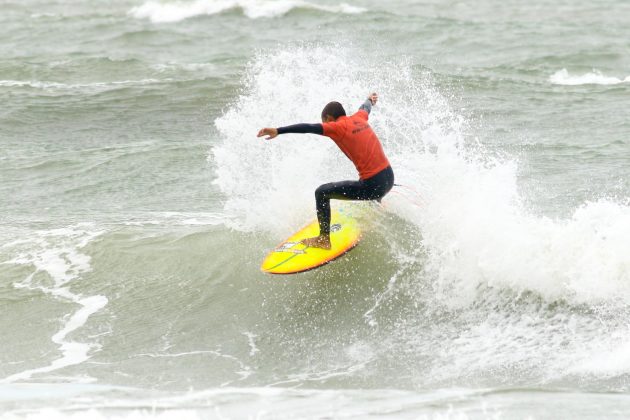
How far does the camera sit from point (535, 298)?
359 inches

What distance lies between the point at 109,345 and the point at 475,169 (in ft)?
14.4

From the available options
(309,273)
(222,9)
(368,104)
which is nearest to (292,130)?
(368,104)

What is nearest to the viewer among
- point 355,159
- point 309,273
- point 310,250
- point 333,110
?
point 333,110

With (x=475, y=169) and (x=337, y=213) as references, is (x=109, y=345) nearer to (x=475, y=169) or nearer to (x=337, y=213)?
→ (x=337, y=213)

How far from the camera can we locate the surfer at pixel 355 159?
358 inches

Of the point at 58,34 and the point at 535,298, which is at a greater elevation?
the point at 58,34

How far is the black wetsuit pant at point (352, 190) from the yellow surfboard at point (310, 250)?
407 millimetres

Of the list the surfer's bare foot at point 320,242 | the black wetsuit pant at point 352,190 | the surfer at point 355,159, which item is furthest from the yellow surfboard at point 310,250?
the black wetsuit pant at point 352,190

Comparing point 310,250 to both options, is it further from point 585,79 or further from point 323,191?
point 585,79

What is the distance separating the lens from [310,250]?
31.4ft

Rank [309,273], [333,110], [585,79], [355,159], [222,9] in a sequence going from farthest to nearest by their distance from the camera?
[222,9]
[585,79]
[309,273]
[355,159]
[333,110]

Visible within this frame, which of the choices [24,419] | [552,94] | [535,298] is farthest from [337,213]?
[552,94]

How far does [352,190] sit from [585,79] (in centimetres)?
1367

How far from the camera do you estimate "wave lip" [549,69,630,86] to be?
68.7 ft
